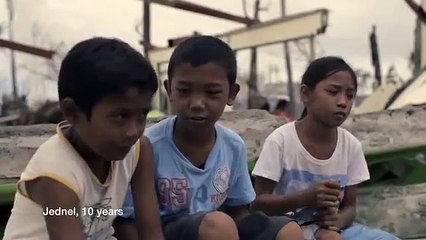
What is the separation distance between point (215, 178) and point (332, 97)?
0.49m

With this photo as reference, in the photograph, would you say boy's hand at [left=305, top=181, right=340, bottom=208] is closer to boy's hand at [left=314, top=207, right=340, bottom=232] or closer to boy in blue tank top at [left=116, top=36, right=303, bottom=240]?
boy's hand at [left=314, top=207, right=340, bottom=232]

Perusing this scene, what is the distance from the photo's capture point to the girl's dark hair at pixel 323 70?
7.09 feet

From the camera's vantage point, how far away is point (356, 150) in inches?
88.0

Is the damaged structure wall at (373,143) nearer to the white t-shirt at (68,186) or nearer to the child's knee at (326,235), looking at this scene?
the child's knee at (326,235)

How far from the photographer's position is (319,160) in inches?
84.6

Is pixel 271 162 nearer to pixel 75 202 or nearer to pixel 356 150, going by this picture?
pixel 356 150

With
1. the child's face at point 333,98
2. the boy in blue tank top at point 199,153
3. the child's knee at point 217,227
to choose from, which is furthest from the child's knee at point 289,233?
the child's face at point 333,98

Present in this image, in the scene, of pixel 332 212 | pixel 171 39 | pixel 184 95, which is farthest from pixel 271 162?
pixel 171 39

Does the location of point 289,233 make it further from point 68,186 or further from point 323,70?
point 323,70

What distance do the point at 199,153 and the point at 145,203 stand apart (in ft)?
0.74

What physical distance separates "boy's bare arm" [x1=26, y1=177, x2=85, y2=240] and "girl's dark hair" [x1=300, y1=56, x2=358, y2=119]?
3.06 feet

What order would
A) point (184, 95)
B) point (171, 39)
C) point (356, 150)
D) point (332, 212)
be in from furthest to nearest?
point (171, 39), point (356, 150), point (332, 212), point (184, 95)

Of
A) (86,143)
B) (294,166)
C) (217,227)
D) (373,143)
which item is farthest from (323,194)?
(373,143)

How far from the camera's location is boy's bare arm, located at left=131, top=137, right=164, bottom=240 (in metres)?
1.68
